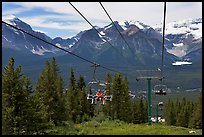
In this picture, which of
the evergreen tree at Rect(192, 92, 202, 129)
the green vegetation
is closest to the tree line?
the evergreen tree at Rect(192, 92, 202, 129)

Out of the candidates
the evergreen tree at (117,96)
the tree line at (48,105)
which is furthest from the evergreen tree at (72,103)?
the evergreen tree at (117,96)

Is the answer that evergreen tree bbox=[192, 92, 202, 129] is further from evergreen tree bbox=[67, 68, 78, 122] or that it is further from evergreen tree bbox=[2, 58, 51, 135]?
evergreen tree bbox=[2, 58, 51, 135]

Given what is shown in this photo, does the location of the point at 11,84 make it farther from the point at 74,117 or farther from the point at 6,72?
the point at 74,117

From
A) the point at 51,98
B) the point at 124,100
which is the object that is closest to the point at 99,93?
the point at 51,98

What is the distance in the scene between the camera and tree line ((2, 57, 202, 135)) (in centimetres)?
3447

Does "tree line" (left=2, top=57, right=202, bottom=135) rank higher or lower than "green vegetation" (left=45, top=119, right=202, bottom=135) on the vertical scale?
higher

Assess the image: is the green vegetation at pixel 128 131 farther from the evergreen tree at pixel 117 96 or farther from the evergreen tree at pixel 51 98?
the evergreen tree at pixel 117 96

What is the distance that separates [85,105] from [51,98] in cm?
1602

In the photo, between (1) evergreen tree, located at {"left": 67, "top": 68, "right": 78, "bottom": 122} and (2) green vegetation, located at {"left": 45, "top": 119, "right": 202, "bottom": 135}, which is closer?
(2) green vegetation, located at {"left": 45, "top": 119, "right": 202, "bottom": 135}

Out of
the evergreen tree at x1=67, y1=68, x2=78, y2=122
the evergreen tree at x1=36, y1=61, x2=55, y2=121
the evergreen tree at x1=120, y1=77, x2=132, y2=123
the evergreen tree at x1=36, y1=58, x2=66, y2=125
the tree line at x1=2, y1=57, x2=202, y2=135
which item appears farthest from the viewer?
the evergreen tree at x1=120, y1=77, x2=132, y2=123

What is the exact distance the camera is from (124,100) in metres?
68.0

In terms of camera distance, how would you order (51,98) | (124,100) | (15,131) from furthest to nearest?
(124,100) < (51,98) < (15,131)

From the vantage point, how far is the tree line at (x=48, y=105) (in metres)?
34.5

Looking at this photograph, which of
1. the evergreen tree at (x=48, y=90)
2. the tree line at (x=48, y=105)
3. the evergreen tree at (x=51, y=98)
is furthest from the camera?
the evergreen tree at (x=51, y=98)
